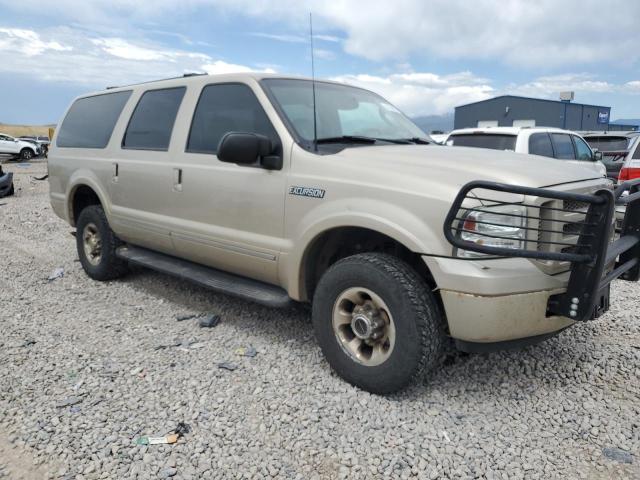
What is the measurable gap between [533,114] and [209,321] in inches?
1445

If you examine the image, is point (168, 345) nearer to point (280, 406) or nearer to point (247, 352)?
point (247, 352)

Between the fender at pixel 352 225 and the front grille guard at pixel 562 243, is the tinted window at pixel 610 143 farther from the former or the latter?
the fender at pixel 352 225

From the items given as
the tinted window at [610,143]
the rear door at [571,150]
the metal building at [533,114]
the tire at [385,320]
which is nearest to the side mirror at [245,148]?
the tire at [385,320]

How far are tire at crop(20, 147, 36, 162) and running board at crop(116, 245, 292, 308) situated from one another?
90.7 feet

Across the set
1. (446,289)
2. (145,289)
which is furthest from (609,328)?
(145,289)

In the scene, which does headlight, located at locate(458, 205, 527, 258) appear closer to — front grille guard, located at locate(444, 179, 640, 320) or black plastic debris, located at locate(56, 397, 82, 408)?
front grille guard, located at locate(444, 179, 640, 320)

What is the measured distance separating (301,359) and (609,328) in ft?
8.16

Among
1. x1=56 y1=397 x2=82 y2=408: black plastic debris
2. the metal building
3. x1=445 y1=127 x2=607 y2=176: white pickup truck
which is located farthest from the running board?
the metal building

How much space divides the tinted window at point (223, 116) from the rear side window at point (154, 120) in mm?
336

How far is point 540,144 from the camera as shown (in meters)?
7.90

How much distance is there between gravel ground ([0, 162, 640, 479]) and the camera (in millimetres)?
2494

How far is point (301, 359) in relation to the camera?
3.60 metres

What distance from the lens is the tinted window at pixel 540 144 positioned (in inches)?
304

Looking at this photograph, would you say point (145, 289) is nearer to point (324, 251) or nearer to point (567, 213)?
point (324, 251)
